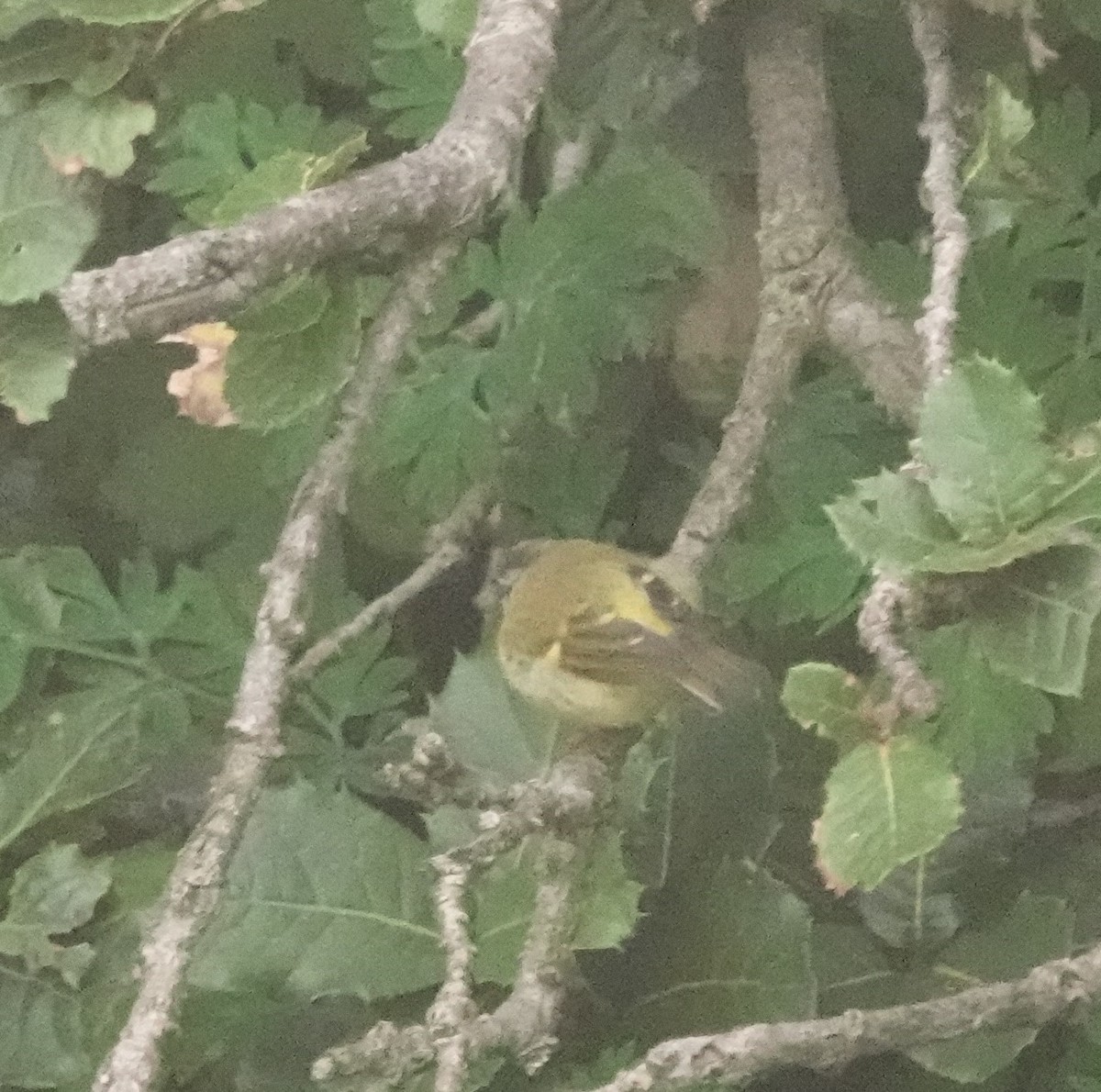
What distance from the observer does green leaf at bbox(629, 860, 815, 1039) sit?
0.58 meters

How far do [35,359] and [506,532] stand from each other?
338 mm

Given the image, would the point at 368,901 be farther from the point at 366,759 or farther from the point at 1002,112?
the point at 1002,112

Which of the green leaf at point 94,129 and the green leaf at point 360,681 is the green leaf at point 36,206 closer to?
the green leaf at point 94,129

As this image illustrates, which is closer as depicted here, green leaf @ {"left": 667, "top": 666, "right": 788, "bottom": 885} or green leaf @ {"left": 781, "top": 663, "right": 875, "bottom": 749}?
green leaf @ {"left": 781, "top": 663, "right": 875, "bottom": 749}

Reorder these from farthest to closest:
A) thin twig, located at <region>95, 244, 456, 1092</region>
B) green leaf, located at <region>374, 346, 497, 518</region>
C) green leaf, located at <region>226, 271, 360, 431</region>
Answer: green leaf, located at <region>374, 346, 497, 518</region>
green leaf, located at <region>226, 271, 360, 431</region>
thin twig, located at <region>95, 244, 456, 1092</region>

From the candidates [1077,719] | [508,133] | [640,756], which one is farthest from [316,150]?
[1077,719]

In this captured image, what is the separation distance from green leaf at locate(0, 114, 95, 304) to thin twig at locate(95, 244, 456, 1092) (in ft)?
0.46

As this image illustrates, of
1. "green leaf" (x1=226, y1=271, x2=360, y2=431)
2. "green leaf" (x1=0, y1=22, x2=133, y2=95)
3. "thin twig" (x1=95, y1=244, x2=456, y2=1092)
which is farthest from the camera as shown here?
"green leaf" (x1=0, y1=22, x2=133, y2=95)

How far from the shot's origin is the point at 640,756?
64 centimetres

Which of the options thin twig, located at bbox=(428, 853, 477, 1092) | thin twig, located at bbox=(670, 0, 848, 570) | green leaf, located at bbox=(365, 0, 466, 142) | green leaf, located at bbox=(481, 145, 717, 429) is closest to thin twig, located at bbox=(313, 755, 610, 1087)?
thin twig, located at bbox=(428, 853, 477, 1092)

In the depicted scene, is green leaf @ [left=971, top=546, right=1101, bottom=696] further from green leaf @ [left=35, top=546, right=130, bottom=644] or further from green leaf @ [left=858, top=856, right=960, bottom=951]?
green leaf @ [left=35, top=546, right=130, bottom=644]

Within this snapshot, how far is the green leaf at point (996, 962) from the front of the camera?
1.88 ft

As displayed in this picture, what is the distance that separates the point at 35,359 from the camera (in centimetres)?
41

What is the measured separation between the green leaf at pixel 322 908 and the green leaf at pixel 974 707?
231 millimetres
